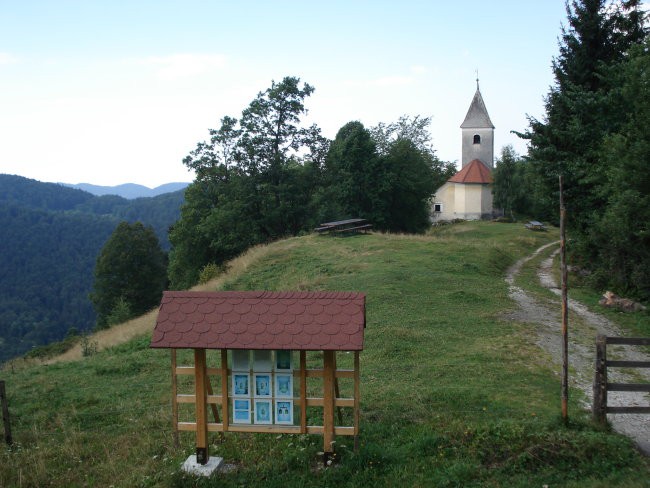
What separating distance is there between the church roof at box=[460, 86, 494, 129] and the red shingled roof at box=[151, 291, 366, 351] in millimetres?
63675

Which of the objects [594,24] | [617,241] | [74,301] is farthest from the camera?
[74,301]

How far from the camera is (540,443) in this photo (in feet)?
25.0

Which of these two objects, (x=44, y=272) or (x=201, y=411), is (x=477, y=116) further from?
(x=44, y=272)

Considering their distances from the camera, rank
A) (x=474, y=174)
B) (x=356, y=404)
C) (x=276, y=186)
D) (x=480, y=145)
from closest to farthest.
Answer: (x=356, y=404)
(x=276, y=186)
(x=474, y=174)
(x=480, y=145)

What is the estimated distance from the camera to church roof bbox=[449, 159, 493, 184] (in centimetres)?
5959

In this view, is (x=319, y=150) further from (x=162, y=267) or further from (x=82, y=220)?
(x=82, y=220)

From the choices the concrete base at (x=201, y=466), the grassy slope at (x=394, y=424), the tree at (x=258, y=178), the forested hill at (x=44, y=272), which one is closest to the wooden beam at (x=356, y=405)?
the grassy slope at (x=394, y=424)

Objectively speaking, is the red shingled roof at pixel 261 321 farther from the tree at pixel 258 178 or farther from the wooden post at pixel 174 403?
the tree at pixel 258 178

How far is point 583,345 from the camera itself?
14391mm

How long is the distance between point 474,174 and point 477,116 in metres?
10.8

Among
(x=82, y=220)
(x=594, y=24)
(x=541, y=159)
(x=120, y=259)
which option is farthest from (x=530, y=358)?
(x=82, y=220)

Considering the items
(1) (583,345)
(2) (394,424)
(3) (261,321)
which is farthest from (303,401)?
(1) (583,345)

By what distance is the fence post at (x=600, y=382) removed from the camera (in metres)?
8.12

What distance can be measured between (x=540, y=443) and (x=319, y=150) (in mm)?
35675
